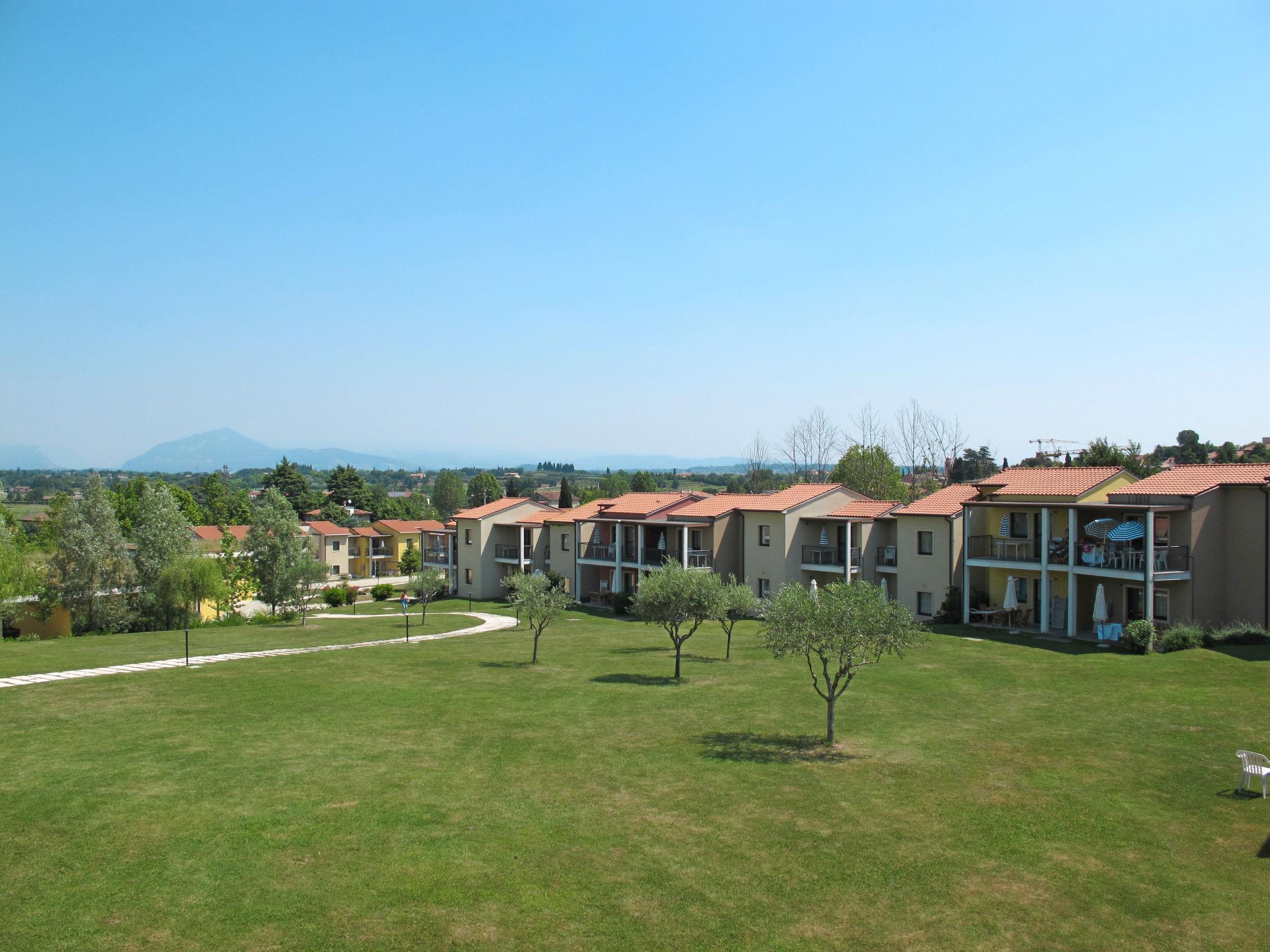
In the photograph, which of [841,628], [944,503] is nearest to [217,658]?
[841,628]

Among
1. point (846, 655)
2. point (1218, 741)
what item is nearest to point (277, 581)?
point (846, 655)

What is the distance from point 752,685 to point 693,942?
16764 millimetres

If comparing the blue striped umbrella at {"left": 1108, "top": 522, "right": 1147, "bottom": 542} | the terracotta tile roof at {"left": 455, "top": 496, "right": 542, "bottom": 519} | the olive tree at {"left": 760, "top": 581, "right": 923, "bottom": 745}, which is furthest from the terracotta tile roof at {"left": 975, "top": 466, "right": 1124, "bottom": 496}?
the terracotta tile roof at {"left": 455, "top": 496, "right": 542, "bottom": 519}

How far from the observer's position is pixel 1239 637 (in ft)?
99.0

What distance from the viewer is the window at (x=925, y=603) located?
43.9 metres

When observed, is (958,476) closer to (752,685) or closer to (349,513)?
(349,513)

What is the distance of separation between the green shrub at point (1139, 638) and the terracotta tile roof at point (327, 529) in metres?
87.0

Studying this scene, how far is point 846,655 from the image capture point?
63.9 feet

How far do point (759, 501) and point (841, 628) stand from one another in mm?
34004

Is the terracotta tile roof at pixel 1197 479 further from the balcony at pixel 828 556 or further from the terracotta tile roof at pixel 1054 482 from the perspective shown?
the balcony at pixel 828 556

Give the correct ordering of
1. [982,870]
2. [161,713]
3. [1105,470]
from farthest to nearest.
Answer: [1105,470] < [161,713] < [982,870]

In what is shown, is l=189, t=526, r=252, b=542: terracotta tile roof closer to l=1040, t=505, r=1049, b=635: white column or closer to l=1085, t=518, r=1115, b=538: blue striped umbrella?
l=1040, t=505, r=1049, b=635: white column

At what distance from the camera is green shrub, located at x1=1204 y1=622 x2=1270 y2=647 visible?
3003cm

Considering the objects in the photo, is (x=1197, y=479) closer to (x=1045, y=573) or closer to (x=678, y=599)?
(x=1045, y=573)
